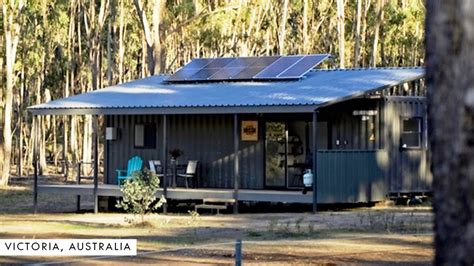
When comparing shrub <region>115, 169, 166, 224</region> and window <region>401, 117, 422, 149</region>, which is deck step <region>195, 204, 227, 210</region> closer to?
shrub <region>115, 169, 166, 224</region>

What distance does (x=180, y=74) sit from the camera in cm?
2939

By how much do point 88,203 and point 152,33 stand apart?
11.4 metres

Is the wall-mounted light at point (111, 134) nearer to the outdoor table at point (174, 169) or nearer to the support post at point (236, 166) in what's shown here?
the outdoor table at point (174, 169)

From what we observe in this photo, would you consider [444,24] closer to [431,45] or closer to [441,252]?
[431,45]

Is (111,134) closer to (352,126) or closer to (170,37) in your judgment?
(352,126)

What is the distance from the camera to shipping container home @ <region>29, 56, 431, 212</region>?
23656mm

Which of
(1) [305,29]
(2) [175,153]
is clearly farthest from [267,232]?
(1) [305,29]

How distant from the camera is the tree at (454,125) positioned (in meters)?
3.06

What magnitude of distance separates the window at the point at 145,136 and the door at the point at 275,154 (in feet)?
11.1

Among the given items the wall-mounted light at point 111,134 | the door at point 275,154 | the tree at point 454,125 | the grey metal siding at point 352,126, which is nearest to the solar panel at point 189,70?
the wall-mounted light at point 111,134

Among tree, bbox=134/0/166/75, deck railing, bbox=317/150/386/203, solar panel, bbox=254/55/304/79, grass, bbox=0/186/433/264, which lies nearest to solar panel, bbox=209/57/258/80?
solar panel, bbox=254/55/304/79

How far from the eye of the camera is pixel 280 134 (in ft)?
84.8

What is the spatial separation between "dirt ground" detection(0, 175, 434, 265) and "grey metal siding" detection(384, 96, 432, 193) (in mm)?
954

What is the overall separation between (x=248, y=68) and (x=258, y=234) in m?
10.6
